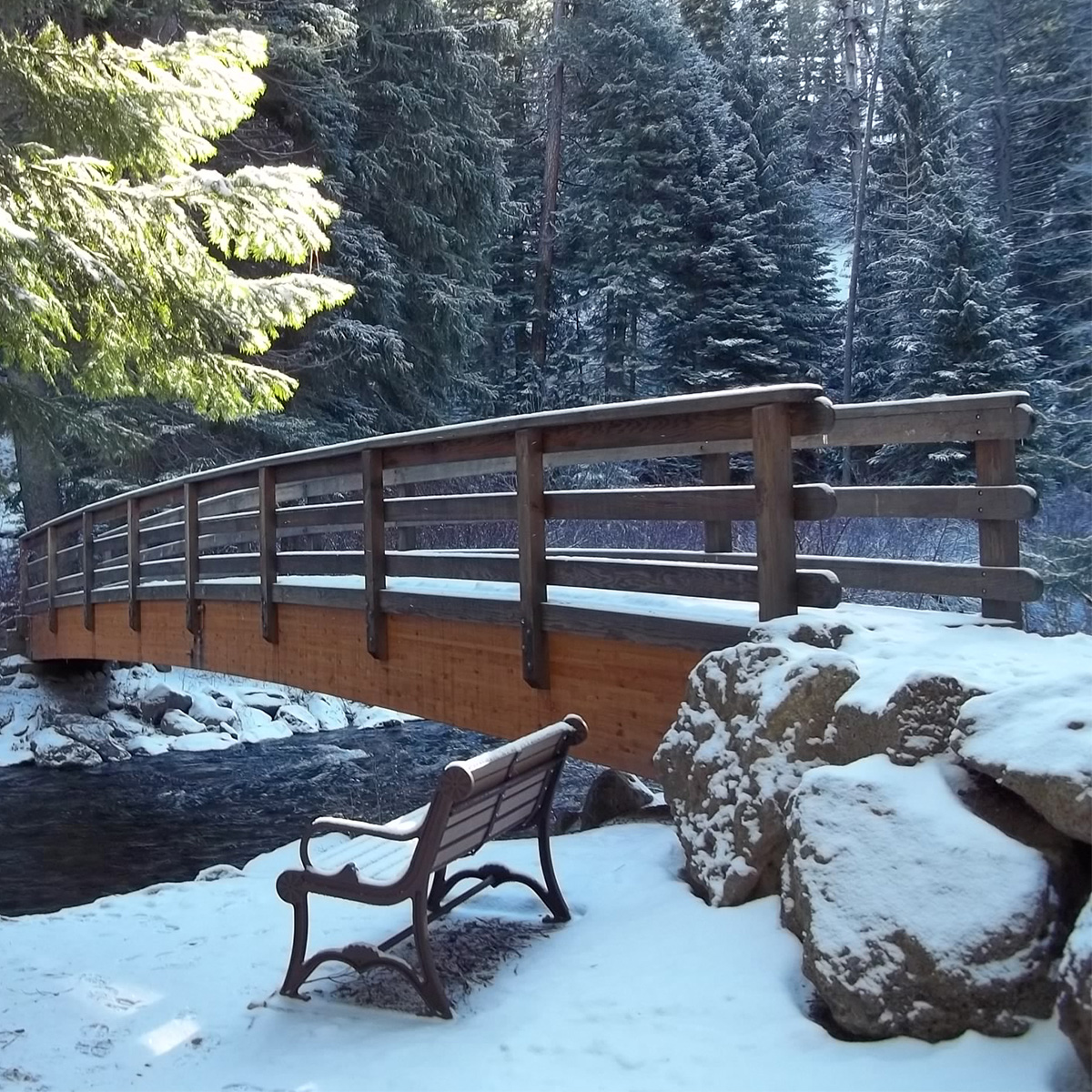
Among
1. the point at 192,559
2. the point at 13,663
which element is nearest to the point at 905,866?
the point at 192,559

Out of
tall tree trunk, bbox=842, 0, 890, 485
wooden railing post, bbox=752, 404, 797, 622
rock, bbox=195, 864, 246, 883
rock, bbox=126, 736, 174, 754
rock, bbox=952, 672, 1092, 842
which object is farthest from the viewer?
tall tree trunk, bbox=842, 0, 890, 485

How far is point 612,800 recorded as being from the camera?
607 cm

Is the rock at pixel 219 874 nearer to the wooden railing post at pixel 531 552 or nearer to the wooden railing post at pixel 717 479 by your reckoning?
the wooden railing post at pixel 531 552

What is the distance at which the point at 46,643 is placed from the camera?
46.1ft

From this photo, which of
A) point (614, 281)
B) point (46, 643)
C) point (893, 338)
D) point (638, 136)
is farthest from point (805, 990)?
point (638, 136)

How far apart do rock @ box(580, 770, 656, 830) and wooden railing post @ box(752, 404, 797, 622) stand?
7.11 feet

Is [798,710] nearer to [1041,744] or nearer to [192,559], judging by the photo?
[1041,744]

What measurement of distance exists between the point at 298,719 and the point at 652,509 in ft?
35.3

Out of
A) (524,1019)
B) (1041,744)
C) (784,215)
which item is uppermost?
(784,215)

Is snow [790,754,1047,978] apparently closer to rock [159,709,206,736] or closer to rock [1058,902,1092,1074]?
rock [1058,902,1092,1074]

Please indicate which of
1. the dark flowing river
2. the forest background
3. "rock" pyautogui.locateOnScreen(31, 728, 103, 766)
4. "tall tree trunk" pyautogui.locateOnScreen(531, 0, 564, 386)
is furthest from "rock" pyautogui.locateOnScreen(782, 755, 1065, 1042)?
"tall tree trunk" pyautogui.locateOnScreen(531, 0, 564, 386)

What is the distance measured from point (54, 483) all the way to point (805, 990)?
54.7 ft

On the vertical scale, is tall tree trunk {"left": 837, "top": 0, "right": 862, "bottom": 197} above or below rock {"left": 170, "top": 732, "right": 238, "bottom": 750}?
above

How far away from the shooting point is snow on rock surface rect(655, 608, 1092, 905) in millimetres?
3270
